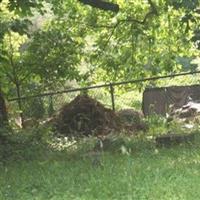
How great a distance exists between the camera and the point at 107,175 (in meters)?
8.08

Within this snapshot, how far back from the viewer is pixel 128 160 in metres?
9.10

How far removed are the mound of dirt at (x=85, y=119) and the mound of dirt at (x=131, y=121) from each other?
24 cm

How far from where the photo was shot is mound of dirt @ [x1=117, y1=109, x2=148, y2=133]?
1372cm

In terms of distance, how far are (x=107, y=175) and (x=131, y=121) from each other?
6.48 metres

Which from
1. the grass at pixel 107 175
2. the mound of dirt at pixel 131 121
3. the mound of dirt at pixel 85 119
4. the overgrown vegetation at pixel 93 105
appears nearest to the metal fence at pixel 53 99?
the overgrown vegetation at pixel 93 105

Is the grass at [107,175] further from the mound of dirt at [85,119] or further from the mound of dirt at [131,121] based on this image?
the mound of dirt at [131,121]

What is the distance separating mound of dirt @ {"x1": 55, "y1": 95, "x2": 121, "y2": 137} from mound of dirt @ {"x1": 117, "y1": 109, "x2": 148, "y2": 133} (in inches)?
9.5

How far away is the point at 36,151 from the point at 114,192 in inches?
155

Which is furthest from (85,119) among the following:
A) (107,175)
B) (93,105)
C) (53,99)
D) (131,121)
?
(107,175)

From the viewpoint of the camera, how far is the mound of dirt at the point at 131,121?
1372 centimetres

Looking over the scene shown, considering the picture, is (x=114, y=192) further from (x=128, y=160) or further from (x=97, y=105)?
(x=97, y=105)

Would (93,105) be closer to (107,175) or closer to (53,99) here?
(53,99)

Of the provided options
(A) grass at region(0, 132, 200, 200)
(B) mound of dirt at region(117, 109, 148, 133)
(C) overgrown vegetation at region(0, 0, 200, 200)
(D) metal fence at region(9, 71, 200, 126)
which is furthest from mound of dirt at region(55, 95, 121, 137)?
(A) grass at region(0, 132, 200, 200)

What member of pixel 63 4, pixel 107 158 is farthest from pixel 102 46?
pixel 107 158
